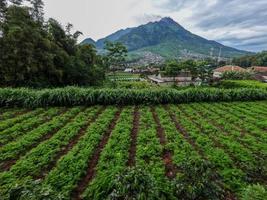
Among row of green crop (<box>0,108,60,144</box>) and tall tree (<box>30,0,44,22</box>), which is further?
tall tree (<box>30,0,44,22</box>)

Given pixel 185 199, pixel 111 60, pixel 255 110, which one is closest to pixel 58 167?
pixel 185 199

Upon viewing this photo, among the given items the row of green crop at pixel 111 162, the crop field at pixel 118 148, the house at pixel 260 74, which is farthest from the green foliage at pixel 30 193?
the house at pixel 260 74

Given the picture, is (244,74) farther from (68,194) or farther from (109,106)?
(68,194)

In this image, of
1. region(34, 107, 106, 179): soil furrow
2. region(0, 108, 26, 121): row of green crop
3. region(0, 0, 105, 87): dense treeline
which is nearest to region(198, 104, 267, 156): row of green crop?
region(34, 107, 106, 179): soil furrow

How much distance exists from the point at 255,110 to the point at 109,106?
25.7 ft

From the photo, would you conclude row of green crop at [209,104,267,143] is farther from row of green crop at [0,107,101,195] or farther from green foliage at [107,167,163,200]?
row of green crop at [0,107,101,195]

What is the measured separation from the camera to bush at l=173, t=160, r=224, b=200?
281cm

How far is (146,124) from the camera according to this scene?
7.15 meters

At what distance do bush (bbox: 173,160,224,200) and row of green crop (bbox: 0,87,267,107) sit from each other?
306 inches

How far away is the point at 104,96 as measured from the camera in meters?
10.5

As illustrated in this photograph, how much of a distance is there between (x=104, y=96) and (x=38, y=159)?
6366mm

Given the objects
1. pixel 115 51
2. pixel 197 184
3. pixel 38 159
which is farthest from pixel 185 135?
pixel 115 51

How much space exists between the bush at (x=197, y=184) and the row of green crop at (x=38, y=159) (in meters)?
2.82

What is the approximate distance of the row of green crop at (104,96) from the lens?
956cm
